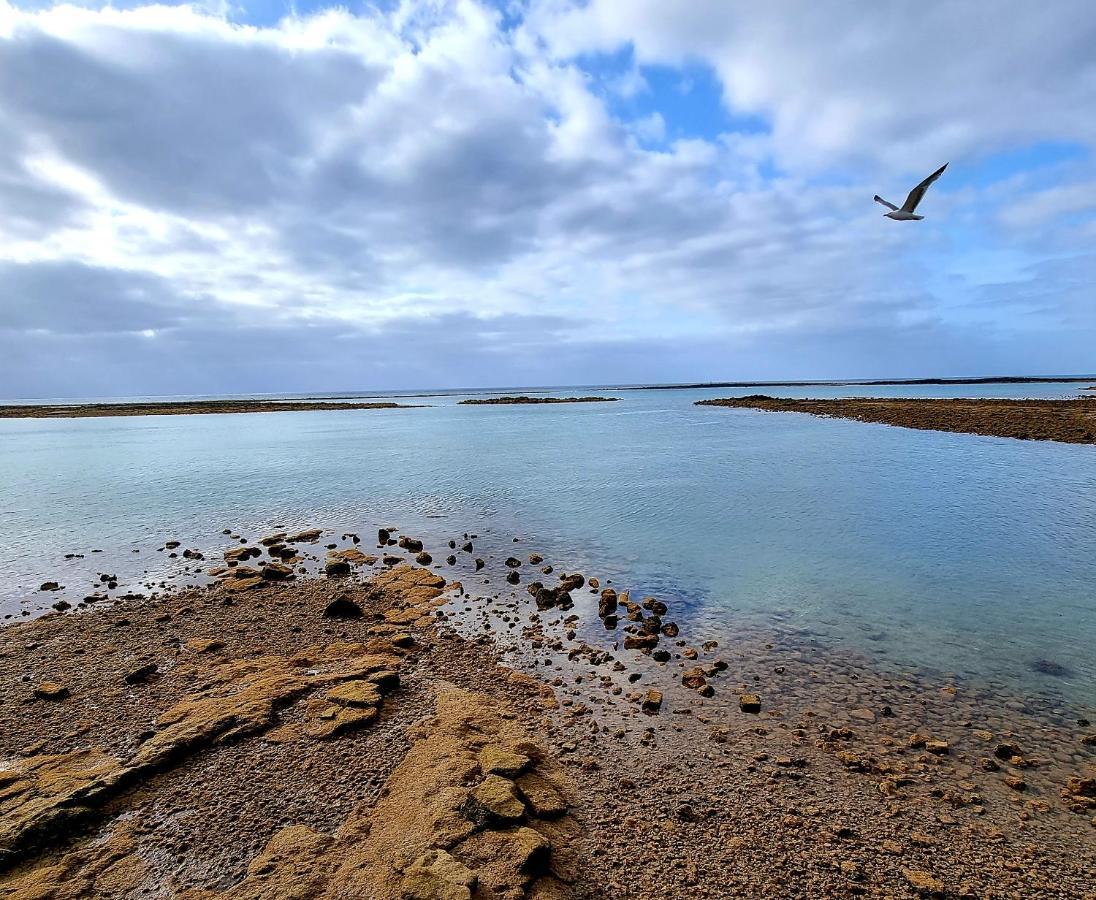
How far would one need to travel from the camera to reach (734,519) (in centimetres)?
2288

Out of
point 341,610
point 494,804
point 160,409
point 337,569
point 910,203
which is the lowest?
point 337,569

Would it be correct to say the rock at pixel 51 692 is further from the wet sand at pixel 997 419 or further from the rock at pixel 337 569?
the wet sand at pixel 997 419

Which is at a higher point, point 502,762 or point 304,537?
point 502,762

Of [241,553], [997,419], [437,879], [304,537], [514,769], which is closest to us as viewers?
[437,879]

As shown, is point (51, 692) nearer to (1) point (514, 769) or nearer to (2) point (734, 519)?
(1) point (514, 769)

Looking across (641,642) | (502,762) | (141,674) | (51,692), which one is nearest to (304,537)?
(141,674)

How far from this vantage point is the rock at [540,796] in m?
6.66

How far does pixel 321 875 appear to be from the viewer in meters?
5.74

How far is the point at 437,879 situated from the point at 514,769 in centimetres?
192

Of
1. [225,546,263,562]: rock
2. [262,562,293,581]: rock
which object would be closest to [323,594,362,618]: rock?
[262,562,293,581]: rock

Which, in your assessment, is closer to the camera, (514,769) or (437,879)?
(437,879)

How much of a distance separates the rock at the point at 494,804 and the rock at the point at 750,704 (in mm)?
4291

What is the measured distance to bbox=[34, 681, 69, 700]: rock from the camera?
9.60m

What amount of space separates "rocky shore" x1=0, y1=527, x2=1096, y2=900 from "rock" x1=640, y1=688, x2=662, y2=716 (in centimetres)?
3
